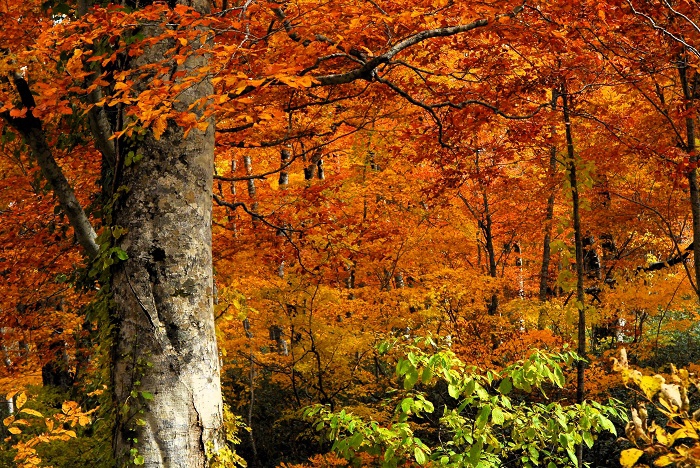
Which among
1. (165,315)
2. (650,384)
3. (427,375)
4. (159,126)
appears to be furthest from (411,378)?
(159,126)

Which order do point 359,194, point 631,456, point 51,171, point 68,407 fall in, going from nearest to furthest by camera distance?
point 631,456
point 51,171
point 68,407
point 359,194

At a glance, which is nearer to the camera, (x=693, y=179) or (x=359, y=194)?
(x=693, y=179)

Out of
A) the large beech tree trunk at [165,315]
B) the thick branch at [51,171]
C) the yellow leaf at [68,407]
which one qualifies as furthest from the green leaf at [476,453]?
the yellow leaf at [68,407]

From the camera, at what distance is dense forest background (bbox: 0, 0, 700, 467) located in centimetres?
347

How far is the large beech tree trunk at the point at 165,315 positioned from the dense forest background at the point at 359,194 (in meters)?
0.05

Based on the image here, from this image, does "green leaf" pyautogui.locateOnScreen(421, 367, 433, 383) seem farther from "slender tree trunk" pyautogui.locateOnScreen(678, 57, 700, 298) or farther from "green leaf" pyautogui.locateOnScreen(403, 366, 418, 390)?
"slender tree trunk" pyautogui.locateOnScreen(678, 57, 700, 298)

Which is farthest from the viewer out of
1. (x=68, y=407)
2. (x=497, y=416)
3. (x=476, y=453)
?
(x=68, y=407)

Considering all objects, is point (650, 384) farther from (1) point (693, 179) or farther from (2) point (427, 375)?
(1) point (693, 179)

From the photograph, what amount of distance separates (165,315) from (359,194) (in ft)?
29.2

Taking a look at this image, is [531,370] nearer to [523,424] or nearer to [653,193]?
[523,424]

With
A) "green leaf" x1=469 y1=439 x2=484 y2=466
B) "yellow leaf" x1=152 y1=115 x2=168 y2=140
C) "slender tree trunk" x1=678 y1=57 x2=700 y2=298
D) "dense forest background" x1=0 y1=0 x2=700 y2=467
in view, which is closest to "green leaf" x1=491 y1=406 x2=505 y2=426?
"dense forest background" x1=0 y1=0 x2=700 y2=467

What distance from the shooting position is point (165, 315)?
3.29 m

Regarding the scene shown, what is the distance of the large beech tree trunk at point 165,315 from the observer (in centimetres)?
321

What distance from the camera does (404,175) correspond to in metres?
13.3
